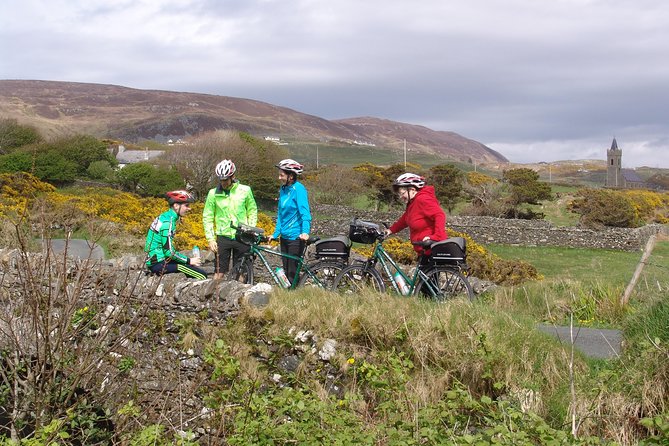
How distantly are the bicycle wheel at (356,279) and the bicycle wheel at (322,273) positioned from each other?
0.13 m

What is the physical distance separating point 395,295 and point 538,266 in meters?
15.5

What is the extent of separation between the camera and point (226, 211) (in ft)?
26.4

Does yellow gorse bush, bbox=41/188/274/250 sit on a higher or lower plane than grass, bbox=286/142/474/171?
lower

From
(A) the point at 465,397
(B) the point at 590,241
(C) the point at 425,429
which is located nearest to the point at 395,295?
(A) the point at 465,397

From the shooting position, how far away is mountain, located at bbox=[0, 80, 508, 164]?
14488 centimetres

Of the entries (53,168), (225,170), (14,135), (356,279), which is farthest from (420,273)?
(14,135)

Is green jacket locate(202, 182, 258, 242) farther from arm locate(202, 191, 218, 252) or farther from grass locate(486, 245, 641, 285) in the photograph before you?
grass locate(486, 245, 641, 285)

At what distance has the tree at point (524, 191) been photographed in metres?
37.4

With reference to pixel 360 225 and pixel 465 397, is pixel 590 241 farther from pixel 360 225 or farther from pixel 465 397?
pixel 465 397

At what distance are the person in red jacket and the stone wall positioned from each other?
19.1 meters

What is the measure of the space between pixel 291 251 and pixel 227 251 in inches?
32.0

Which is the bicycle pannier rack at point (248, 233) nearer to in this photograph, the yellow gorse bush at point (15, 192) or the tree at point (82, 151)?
the yellow gorse bush at point (15, 192)

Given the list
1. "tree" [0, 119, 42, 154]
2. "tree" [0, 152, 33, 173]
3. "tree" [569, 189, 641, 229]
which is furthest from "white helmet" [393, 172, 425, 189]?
"tree" [0, 119, 42, 154]

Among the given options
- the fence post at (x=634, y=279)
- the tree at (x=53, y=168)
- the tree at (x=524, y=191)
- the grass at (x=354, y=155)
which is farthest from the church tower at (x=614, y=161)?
the fence post at (x=634, y=279)
